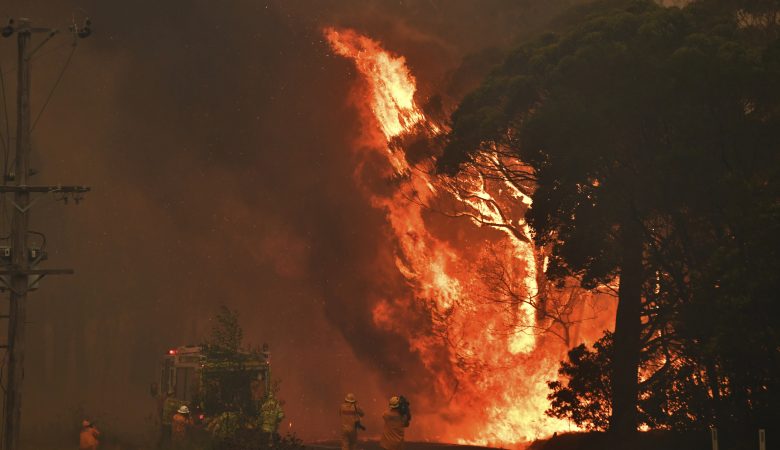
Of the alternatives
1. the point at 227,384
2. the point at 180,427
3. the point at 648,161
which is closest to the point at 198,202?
the point at 227,384

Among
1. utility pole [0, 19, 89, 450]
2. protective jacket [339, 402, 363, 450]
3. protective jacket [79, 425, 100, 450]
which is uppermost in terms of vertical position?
utility pole [0, 19, 89, 450]

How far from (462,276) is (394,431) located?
20.2m

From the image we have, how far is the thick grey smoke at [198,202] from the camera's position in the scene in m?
55.0

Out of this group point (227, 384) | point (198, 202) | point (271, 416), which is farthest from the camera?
point (198, 202)

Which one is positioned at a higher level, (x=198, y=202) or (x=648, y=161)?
(x=198, y=202)

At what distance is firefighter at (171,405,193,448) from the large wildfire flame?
15460 mm

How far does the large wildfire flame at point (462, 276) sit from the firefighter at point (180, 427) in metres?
15.5

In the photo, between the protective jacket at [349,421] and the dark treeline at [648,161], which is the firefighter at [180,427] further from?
the dark treeline at [648,161]

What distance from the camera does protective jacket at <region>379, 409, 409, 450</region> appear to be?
26.8 metres

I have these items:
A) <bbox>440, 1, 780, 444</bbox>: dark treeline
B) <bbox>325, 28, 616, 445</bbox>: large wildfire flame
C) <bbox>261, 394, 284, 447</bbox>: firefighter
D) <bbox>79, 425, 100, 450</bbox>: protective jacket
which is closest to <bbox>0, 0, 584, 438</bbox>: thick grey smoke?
<bbox>325, 28, 616, 445</bbox>: large wildfire flame

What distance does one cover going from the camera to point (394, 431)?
1057 inches

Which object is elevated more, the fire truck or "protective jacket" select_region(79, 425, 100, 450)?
the fire truck

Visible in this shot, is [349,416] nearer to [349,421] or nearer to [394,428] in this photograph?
[349,421]

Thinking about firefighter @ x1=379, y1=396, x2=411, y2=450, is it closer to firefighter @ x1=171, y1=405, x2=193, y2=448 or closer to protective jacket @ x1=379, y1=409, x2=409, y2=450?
protective jacket @ x1=379, y1=409, x2=409, y2=450
